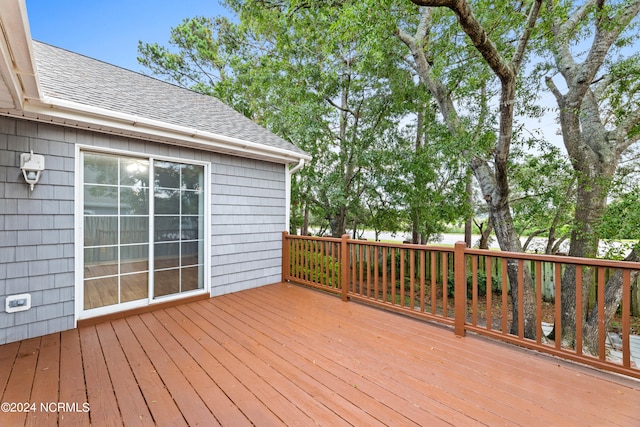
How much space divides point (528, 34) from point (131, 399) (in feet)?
19.1

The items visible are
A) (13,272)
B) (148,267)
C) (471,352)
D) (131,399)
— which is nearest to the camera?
(131,399)

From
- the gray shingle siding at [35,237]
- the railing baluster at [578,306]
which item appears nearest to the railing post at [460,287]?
the railing baluster at [578,306]

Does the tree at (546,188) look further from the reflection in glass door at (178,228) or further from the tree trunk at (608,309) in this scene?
the reflection in glass door at (178,228)

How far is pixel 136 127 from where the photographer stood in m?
3.34

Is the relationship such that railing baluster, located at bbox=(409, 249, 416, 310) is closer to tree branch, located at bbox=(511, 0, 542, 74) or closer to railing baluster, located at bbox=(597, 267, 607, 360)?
railing baluster, located at bbox=(597, 267, 607, 360)

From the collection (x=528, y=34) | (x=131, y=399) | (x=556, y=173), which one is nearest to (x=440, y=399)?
(x=131, y=399)

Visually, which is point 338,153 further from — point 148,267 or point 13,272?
point 13,272

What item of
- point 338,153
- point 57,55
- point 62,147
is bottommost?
point 62,147

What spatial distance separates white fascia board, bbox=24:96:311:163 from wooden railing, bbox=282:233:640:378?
1798 millimetres

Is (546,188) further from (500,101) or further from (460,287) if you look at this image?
(460,287)

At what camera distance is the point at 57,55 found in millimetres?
4395

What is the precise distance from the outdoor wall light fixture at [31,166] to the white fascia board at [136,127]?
40cm

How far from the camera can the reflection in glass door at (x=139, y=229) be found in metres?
3.28

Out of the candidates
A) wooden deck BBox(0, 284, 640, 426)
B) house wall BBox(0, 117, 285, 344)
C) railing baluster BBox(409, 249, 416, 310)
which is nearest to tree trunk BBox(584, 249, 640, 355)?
railing baluster BBox(409, 249, 416, 310)
